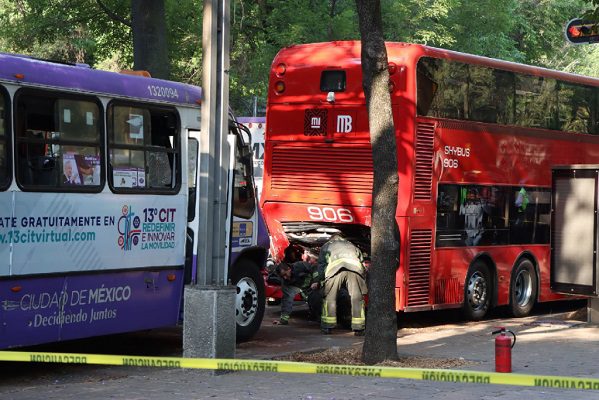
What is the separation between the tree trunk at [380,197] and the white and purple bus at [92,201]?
1.94m

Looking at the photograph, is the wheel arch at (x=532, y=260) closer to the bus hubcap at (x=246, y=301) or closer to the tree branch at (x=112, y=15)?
the bus hubcap at (x=246, y=301)

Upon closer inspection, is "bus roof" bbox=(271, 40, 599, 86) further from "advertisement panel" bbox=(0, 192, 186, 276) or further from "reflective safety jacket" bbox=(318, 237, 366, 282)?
"advertisement panel" bbox=(0, 192, 186, 276)

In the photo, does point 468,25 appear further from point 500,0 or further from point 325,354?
point 325,354

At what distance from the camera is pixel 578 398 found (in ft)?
33.0

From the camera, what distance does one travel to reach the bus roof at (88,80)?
36.5 feet

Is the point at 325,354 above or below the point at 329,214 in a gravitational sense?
below

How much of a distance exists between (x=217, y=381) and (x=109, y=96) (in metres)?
3.44

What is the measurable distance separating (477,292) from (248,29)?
12.2 meters

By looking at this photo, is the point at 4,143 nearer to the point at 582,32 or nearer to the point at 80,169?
the point at 80,169

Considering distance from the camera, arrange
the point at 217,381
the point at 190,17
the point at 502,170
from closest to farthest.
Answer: the point at 217,381 → the point at 502,170 → the point at 190,17

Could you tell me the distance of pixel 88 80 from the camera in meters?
12.0

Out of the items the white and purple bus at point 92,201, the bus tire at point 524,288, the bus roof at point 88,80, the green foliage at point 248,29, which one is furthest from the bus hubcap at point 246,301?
the green foliage at point 248,29

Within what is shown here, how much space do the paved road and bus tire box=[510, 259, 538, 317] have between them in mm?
1828

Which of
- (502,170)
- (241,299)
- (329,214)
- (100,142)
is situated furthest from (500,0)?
(100,142)
